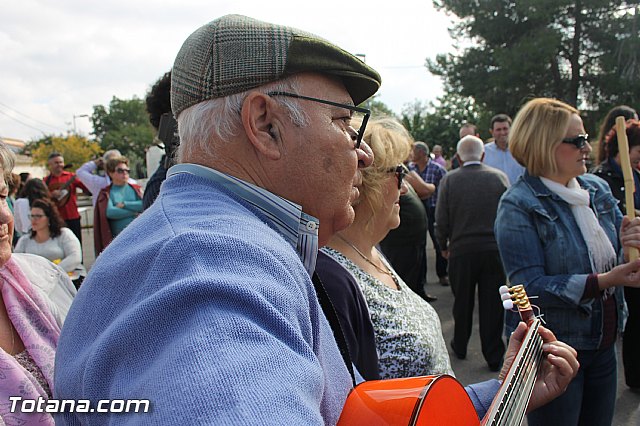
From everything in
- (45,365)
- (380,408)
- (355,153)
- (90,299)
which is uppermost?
(355,153)

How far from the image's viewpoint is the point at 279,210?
97 centimetres

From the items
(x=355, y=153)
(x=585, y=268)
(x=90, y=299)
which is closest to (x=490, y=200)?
(x=585, y=268)

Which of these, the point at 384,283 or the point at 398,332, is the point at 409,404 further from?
the point at 384,283

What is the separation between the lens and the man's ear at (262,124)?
98cm

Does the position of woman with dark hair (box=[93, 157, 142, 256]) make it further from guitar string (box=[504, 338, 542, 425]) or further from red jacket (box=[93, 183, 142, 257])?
guitar string (box=[504, 338, 542, 425])

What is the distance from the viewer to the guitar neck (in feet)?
4.09

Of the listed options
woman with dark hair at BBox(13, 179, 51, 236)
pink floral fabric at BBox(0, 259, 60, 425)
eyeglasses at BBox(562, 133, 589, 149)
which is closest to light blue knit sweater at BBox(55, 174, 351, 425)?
pink floral fabric at BBox(0, 259, 60, 425)

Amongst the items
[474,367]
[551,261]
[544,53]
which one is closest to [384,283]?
[551,261]

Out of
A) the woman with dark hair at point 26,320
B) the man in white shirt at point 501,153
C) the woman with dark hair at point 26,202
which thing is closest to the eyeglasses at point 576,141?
the woman with dark hair at point 26,320

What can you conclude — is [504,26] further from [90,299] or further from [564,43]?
[90,299]

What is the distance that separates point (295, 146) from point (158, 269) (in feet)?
1.35

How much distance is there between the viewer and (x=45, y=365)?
1640mm

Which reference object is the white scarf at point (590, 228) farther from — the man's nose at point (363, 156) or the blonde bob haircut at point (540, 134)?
the man's nose at point (363, 156)

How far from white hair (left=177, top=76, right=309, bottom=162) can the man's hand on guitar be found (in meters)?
1.14
